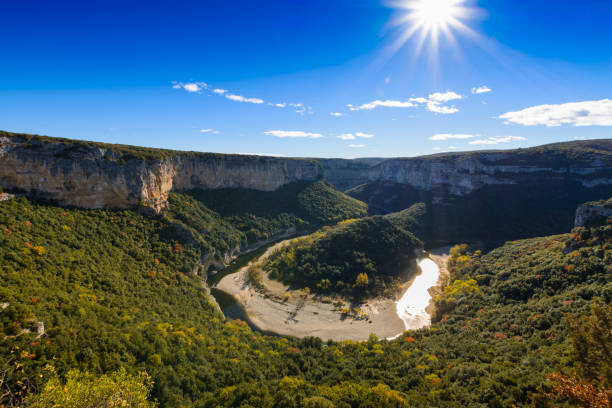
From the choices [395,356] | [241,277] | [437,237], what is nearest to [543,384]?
[395,356]

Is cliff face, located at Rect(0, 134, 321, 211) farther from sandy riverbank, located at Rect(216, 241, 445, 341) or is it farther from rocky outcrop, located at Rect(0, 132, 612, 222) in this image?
sandy riverbank, located at Rect(216, 241, 445, 341)

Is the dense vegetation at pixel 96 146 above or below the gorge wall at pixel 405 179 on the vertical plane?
above

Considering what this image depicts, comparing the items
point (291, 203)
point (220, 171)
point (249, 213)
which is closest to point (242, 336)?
point (249, 213)

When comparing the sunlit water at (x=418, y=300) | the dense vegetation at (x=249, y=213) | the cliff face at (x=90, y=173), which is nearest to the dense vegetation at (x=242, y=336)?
the cliff face at (x=90, y=173)

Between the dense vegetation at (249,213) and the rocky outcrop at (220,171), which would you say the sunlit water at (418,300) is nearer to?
the dense vegetation at (249,213)

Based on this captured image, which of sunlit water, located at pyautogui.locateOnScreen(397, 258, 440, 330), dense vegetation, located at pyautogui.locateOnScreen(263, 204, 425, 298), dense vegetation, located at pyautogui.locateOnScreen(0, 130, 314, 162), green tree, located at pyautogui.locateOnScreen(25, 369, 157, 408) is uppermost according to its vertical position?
dense vegetation, located at pyautogui.locateOnScreen(0, 130, 314, 162)

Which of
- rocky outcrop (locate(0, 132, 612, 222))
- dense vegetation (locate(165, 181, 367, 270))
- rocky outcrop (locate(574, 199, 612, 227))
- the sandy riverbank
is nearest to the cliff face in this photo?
rocky outcrop (locate(0, 132, 612, 222))

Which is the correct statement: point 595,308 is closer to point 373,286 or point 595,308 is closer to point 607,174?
point 373,286

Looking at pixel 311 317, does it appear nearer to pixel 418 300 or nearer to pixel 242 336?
pixel 242 336
